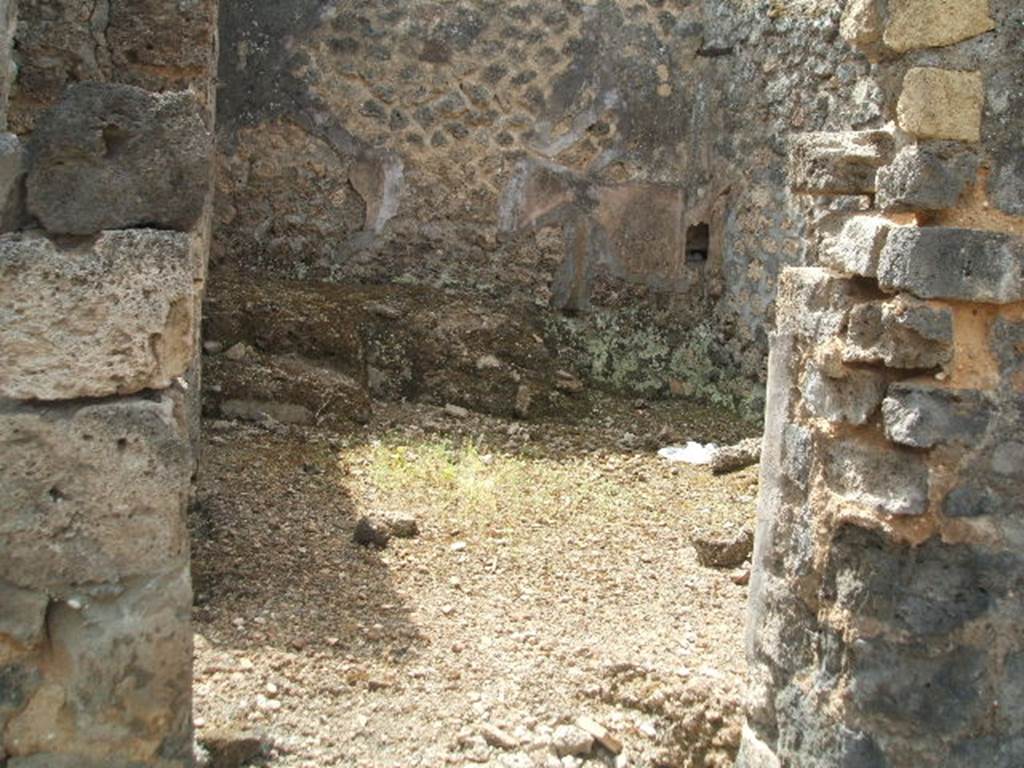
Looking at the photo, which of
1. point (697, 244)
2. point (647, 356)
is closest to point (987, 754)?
point (647, 356)

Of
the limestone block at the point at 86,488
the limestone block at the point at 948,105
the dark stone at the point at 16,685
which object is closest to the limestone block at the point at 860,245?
the limestone block at the point at 948,105

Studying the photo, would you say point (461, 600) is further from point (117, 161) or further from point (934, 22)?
point (934, 22)

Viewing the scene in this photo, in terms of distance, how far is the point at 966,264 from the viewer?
2705 mm

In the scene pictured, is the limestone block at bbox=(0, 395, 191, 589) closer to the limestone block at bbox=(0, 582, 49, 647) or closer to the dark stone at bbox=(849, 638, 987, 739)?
the limestone block at bbox=(0, 582, 49, 647)

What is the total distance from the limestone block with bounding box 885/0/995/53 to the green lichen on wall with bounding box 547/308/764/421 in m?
4.84

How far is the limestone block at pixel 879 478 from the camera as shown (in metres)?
2.76

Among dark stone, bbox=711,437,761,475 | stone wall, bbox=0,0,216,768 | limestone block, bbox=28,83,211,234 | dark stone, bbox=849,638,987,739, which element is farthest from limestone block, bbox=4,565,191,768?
dark stone, bbox=711,437,761,475

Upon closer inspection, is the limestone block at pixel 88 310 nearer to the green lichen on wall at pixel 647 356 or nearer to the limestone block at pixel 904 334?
the limestone block at pixel 904 334

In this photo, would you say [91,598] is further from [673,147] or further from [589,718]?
[673,147]

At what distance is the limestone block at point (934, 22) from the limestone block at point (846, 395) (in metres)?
0.71

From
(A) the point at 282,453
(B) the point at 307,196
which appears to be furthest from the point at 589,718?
(B) the point at 307,196

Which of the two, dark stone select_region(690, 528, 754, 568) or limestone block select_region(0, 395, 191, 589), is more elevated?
limestone block select_region(0, 395, 191, 589)

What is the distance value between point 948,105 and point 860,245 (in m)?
0.34

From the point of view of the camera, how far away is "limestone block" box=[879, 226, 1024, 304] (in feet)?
8.86
